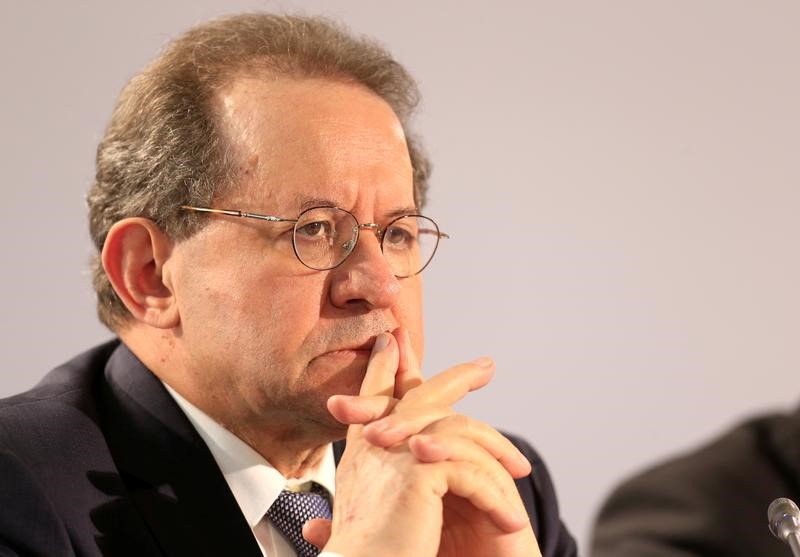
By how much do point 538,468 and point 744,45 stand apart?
1.91m

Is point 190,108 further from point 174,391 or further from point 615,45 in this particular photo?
point 615,45

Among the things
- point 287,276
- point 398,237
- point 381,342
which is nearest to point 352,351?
point 381,342

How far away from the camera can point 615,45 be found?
3.94 m

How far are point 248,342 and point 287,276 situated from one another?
0.16m

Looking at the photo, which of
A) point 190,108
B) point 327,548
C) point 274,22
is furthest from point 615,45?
point 327,548

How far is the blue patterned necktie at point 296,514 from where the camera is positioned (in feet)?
7.79

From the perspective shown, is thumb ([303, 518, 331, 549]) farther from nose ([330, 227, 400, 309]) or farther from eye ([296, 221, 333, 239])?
eye ([296, 221, 333, 239])

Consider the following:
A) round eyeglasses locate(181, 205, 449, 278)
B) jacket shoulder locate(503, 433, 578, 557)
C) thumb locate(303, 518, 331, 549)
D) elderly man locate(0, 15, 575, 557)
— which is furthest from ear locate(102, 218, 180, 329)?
jacket shoulder locate(503, 433, 578, 557)

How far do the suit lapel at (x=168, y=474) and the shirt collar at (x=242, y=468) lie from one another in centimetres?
4

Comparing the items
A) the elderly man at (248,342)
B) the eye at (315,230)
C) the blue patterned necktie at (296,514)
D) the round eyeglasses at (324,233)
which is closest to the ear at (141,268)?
the elderly man at (248,342)

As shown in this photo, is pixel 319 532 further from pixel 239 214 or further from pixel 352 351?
pixel 239 214

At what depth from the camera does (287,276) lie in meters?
2.35

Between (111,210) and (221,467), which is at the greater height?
(111,210)

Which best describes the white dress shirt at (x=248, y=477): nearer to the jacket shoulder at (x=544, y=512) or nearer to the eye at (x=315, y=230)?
the eye at (x=315, y=230)
